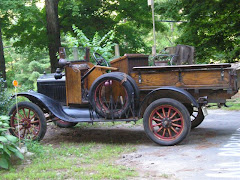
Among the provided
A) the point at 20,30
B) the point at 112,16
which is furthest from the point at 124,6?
the point at 20,30

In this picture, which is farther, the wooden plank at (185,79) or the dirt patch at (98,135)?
the dirt patch at (98,135)

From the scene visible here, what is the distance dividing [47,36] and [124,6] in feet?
11.3

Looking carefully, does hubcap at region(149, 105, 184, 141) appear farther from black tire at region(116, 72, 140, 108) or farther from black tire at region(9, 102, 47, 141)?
black tire at region(9, 102, 47, 141)

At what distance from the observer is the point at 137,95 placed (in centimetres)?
650

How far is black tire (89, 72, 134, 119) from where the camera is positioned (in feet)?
20.8

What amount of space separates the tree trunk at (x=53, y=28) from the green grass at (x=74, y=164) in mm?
8086

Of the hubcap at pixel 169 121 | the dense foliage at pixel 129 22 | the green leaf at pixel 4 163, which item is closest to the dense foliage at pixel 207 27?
the dense foliage at pixel 129 22

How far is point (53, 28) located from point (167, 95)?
356 inches

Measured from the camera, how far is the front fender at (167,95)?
20.2ft

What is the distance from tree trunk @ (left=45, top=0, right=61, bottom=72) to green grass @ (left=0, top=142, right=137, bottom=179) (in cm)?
809

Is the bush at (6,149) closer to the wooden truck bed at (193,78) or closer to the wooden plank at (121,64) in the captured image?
the wooden plank at (121,64)

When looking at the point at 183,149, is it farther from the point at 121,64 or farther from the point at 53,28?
the point at 53,28

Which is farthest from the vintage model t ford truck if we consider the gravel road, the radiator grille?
the gravel road

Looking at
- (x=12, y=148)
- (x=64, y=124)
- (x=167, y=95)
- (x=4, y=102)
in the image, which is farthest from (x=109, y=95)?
(x=4, y=102)
